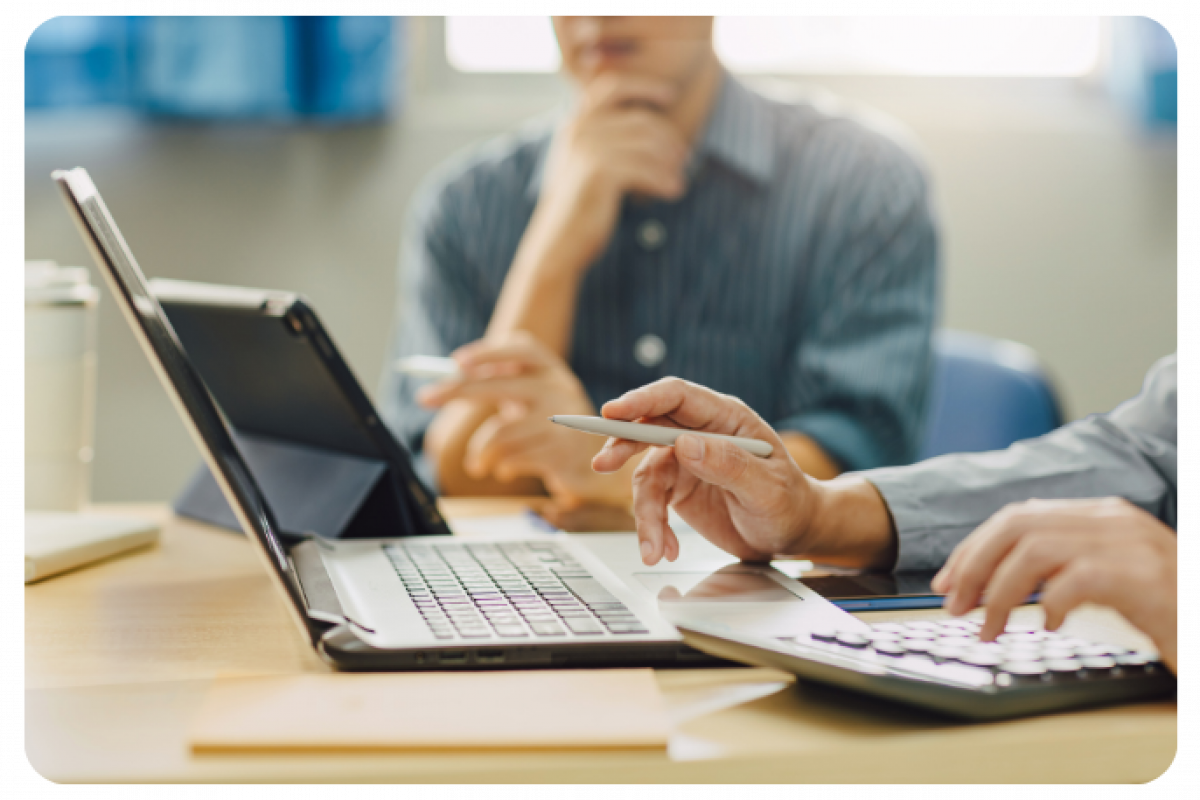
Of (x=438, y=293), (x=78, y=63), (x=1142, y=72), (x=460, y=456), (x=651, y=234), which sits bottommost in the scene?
(x=460, y=456)

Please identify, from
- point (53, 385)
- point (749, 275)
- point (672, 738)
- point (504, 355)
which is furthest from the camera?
point (749, 275)

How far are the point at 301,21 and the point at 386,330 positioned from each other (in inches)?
21.8

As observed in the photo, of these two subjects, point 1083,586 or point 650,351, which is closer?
point 1083,586

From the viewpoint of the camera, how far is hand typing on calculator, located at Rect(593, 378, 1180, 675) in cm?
41

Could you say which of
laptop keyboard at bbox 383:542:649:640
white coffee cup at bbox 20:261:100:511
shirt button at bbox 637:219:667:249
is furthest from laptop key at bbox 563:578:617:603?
shirt button at bbox 637:219:667:249

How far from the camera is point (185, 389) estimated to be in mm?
461

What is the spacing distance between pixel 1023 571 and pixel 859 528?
0.21m

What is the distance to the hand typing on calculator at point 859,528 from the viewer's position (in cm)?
41

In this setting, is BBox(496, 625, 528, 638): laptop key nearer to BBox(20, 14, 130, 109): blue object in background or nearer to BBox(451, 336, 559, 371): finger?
BBox(451, 336, 559, 371): finger

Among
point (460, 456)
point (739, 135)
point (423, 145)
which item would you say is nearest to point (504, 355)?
point (460, 456)

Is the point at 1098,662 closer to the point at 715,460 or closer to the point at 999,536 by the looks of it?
the point at 999,536

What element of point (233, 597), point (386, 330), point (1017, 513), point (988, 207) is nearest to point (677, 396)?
point (1017, 513)

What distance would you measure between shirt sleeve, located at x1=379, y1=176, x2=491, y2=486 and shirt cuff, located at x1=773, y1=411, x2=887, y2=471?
17.9 inches
